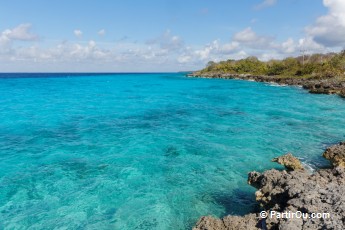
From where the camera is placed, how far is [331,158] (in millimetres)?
23078

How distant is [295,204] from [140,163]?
46.6 ft

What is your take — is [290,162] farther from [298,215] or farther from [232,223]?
[232,223]

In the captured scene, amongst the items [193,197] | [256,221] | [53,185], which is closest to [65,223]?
[53,185]

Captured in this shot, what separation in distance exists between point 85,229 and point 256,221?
8625mm

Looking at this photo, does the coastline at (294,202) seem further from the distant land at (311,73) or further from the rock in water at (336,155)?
the distant land at (311,73)

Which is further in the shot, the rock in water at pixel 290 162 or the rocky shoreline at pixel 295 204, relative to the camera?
the rock in water at pixel 290 162

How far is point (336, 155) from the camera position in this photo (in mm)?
22766

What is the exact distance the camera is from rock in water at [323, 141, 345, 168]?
861 inches

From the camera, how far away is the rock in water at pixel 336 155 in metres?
21.9

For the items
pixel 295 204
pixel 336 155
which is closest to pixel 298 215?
pixel 295 204

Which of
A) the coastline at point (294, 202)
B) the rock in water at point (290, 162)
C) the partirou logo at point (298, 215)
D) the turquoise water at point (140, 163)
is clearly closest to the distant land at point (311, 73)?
the turquoise water at point (140, 163)

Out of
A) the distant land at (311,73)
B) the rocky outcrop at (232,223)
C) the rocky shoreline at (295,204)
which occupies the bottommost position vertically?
the rocky outcrop at (232,223)

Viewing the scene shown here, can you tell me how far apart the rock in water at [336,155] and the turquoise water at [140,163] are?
74 centimetres

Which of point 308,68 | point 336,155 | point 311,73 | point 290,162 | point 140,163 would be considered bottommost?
point 140,163
